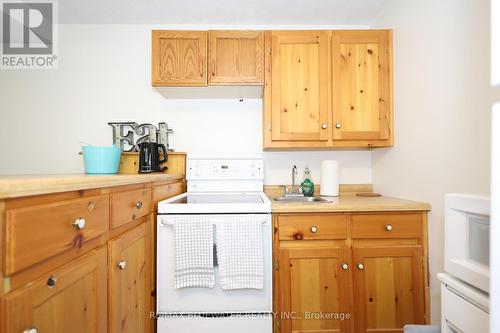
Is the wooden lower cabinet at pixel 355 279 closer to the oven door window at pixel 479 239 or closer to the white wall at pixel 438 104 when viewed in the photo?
the white wall at pixel 438 104

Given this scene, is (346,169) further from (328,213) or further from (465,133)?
(465,133)

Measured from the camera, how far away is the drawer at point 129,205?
988 millimetres

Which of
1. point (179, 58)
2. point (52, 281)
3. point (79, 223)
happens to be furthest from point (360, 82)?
point (52, 281)

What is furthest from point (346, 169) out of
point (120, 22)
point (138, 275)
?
point (120, 22)

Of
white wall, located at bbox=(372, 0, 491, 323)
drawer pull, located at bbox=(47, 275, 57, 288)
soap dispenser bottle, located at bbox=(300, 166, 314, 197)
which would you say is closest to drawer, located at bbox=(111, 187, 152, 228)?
drawer pull, located at bbox=(47, 275, 57, 288)

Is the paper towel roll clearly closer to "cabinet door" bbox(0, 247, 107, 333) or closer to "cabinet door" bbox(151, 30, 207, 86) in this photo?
"cabinet door" bbox(151, 30, 207, 86)

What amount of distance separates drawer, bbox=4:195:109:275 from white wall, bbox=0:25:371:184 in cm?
126

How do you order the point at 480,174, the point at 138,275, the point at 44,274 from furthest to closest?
the point at 138,275 < the point at 480,174 < the point at 44,274

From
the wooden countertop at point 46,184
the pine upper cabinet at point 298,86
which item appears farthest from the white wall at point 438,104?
the wooden countertop at point 46,184

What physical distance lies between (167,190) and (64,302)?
0.96 metres

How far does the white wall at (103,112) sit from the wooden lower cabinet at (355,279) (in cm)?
75

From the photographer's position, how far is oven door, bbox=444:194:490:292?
2.32ft

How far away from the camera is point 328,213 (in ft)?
4.42

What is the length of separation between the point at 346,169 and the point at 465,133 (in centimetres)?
98
